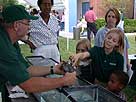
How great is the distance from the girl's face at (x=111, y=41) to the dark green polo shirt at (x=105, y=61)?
79 millimetres

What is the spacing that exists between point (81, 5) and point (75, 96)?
27150 millimetres

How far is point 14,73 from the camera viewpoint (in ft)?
7.55

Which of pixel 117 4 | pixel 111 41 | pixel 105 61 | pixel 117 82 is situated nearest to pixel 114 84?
pixel 117 82

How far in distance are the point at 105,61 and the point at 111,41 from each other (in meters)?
0.23

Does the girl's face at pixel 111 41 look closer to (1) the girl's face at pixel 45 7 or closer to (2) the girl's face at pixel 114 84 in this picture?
(2) the girl's face at pixel 114 84

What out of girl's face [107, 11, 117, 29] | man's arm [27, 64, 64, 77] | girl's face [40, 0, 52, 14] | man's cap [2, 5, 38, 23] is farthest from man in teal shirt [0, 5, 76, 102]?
girl's face [107, 11, 117, 29]

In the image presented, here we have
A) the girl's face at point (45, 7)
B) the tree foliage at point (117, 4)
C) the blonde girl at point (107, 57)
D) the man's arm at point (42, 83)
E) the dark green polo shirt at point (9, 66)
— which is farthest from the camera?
the tree foliage at point (117, 4)

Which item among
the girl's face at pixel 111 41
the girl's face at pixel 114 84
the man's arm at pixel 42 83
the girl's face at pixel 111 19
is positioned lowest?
the girl's face at pixel 114 84

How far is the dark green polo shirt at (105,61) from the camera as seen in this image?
152 inches

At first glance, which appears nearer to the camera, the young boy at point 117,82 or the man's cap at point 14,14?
the man's cap at point 14,14

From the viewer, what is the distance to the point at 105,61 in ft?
12.6

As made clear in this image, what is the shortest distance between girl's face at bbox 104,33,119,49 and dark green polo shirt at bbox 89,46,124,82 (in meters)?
0.08

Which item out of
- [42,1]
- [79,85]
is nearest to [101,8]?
[42,1]

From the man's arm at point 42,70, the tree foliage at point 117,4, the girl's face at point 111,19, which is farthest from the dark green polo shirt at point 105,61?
→ the tree foliage at point 117,4
